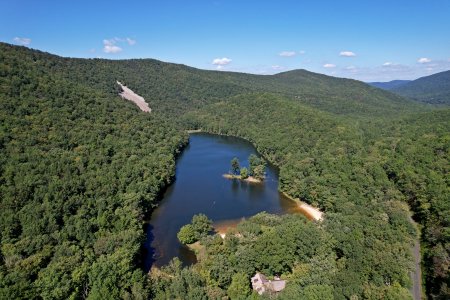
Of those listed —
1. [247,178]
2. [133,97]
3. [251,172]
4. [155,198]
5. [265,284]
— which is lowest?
[247,178]

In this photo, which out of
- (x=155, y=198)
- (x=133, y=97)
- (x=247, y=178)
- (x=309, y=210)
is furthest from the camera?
(x=133, y=97)

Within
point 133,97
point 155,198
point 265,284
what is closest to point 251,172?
point 155,198

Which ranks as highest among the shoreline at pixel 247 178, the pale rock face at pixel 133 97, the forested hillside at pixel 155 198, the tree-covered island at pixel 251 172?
the pale rock face at pixel 133 97

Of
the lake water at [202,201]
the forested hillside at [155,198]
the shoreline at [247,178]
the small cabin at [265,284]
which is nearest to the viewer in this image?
the forested hillside at [155,198]

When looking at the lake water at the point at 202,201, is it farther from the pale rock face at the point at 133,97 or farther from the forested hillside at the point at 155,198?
the pale rock face at the point at 133,97

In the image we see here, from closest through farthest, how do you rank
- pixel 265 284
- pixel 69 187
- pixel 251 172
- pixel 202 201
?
pixel 265 284
pixel 69 187
pixel 202 201
pixel 251 172

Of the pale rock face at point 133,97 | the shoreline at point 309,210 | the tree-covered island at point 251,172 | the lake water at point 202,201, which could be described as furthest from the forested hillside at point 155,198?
the pale rock face at point 133,97

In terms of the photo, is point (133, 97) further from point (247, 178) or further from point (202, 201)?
point (202, 201)
